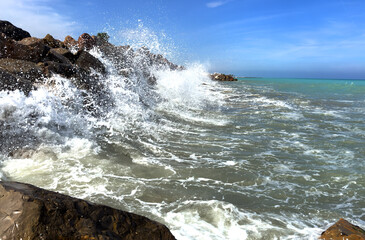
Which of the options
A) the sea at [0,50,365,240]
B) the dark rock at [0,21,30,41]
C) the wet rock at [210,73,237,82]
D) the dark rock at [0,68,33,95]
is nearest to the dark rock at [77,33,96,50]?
the dark rock at [0,21,30,41]

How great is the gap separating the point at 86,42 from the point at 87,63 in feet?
21.0

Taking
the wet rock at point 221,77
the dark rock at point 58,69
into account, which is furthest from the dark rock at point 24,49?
the wet rock at point 221,77

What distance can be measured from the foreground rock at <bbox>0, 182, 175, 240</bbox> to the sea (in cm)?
112

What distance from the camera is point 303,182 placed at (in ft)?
16.5

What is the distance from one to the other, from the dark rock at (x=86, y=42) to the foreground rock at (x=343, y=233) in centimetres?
1617

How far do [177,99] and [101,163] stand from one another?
10225 millimetres

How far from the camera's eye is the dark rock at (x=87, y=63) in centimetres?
1109

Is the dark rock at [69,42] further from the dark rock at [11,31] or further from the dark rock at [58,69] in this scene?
the dark rock at [58,69]

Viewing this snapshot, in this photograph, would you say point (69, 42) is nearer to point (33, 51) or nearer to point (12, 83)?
point (33, 51)

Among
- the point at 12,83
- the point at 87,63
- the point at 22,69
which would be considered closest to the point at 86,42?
the point at 87,63

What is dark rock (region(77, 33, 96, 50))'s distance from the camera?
16.6 m

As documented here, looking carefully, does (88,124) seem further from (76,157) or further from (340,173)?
(340,173)

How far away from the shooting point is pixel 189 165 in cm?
559

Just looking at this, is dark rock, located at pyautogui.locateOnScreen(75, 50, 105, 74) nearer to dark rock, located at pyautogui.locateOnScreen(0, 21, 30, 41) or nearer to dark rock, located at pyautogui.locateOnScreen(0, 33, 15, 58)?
dark rock, located at pyautogui.locateOnScreen(0, 33, 15, 58)
